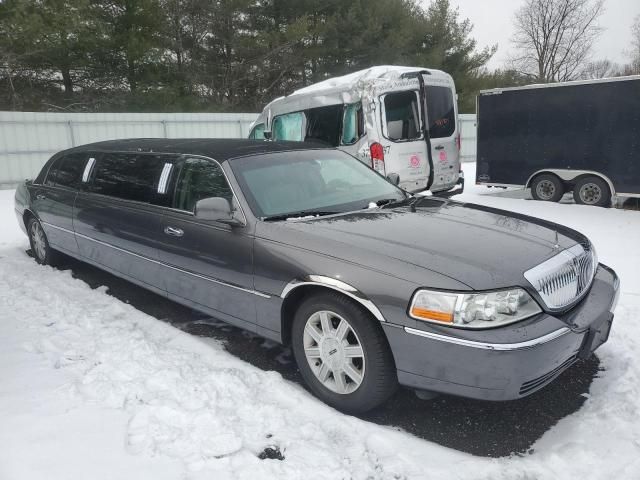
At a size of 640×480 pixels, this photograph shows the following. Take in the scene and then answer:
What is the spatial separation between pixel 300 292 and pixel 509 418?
1.43 meters

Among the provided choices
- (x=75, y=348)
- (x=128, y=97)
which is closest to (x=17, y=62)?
(x=128, y=97)

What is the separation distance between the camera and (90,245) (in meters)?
5.19

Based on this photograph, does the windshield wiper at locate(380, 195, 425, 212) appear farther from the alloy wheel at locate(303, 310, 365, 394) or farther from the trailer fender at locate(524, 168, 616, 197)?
the trailer fender at locate(524, 168, 616, 197)

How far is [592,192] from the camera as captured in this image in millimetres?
9625

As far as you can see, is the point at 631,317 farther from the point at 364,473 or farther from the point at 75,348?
the point at 75,348

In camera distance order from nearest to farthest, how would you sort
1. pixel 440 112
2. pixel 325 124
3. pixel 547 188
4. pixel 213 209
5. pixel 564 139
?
pixel 213 209 < pixel 440 112 < pixel 325 124 < pixel 564 139 < pixel 547 188

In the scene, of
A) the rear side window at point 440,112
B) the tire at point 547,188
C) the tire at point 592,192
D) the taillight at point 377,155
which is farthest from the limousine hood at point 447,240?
the tire at point 547,188

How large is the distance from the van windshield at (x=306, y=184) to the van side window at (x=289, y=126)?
17.6 feet

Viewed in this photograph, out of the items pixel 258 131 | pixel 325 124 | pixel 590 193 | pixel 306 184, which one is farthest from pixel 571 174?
pixel 306 184

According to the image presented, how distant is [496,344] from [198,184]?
250 centimetres

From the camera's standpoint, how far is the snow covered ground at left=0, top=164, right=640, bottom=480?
2.48 m

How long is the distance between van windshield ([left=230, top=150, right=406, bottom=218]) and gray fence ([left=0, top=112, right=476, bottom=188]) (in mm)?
13684

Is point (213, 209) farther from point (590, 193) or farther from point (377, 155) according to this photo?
point (590, 193)

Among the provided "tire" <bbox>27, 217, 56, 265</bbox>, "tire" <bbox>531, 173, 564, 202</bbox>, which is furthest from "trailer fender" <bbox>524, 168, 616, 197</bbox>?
"tire" <bbox>27, 217, 56, 265</bbox>
